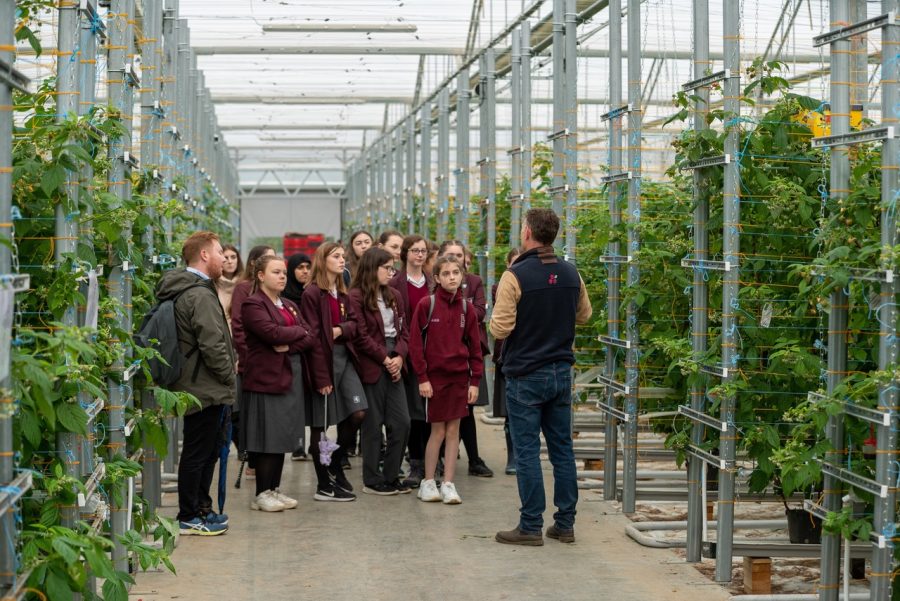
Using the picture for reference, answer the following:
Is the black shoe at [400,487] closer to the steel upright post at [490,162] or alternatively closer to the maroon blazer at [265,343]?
the maroon blazer at [265,343]

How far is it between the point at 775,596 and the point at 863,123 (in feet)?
7.10

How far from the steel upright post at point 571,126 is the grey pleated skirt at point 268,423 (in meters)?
2.55

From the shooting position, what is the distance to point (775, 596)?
208 inches

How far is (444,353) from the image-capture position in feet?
24.3

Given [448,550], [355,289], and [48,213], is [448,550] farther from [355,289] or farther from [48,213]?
[48,213]

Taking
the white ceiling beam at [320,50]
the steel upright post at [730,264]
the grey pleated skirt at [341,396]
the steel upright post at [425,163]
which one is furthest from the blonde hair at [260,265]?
the white ceiling beam at [320,50]

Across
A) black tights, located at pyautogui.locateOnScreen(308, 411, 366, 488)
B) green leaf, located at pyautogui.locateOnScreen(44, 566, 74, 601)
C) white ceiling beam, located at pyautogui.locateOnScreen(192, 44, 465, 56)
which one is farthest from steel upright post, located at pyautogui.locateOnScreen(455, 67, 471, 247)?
green leaf, located at pyautogui.locateOnScreen(44, 566, 74, 601)

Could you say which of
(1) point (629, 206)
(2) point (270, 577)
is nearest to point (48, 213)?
(2) point (270, 577)

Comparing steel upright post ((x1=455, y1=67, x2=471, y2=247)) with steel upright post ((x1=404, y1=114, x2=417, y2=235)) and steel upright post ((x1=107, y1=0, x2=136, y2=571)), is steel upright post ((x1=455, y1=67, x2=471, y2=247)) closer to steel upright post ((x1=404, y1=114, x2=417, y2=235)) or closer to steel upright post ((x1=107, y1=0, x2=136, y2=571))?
steel upright post ((x1=404, y1=114, x2=417, y2=235))

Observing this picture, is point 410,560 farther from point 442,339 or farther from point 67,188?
point 67,188

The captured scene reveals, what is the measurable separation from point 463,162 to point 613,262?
6577 millimetres

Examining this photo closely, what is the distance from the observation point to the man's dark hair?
6168mm

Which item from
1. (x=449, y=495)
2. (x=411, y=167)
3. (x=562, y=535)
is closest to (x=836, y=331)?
(x=562, y=535)

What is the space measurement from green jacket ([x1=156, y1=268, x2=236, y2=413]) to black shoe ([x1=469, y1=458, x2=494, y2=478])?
2.69 m
